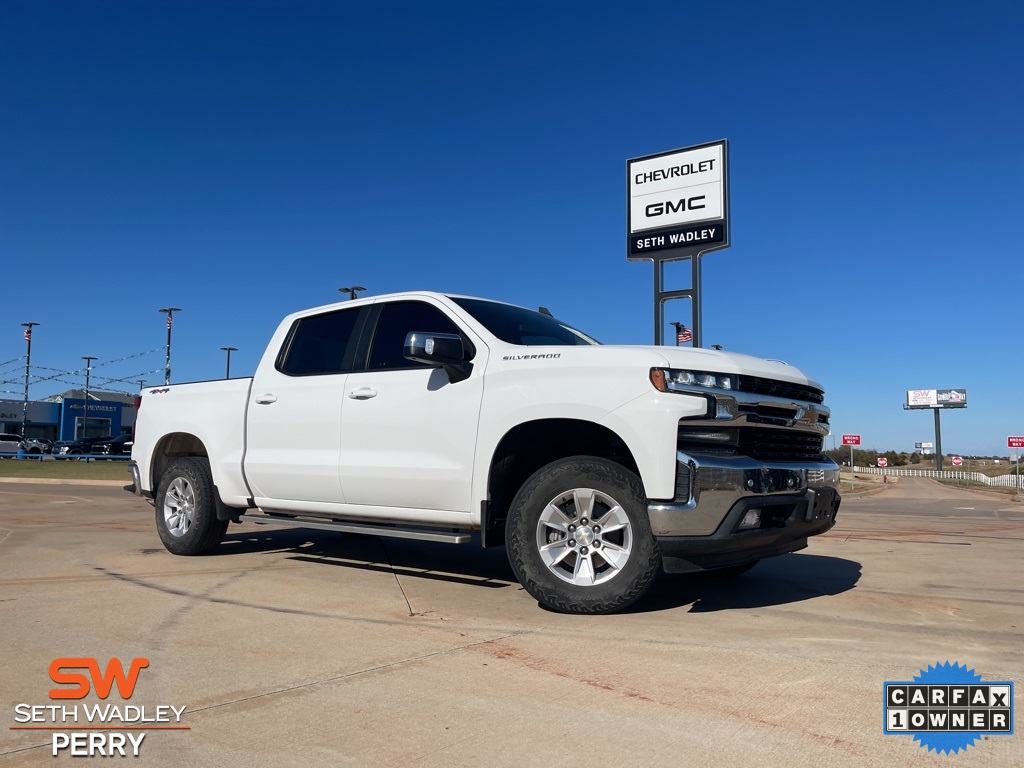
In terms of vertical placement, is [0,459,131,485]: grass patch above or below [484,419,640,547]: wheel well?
below

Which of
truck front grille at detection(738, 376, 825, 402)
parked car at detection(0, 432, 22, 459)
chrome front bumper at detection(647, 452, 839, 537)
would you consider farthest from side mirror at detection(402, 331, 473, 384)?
parked car at detection(0, 432, 22, 459)

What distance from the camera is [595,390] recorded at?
187 inches

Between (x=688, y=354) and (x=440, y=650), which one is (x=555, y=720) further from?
(x=688, y=354)

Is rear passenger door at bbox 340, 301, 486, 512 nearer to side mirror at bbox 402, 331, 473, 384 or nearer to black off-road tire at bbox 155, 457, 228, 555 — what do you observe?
side mirror at bbox 402, 331, 473, 384

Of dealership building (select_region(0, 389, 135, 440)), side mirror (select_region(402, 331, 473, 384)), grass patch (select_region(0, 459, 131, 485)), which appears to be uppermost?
dealership building (select_region(0, 389, 135, 440))

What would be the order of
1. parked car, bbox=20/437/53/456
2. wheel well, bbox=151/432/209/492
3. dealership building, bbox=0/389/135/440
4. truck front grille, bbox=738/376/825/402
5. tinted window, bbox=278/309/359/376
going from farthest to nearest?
dealership building, bbox=0/389/135/440
parked car, bbox=20/437/53/456
wheel well, bbox=151/432/209/492
tinted window, bbox=278/309/359/376
truck front grille, bbox=738/376/825/402

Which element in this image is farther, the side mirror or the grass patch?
the grass patch

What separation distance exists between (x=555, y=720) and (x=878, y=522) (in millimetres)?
11532

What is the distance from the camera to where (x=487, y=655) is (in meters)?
3.83

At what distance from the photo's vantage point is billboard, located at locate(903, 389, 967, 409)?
395 ft

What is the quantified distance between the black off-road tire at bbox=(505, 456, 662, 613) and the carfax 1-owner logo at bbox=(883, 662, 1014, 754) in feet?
5.00

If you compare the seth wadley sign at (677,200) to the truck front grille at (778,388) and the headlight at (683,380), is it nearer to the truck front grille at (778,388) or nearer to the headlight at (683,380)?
the truck front grille at (778,388)

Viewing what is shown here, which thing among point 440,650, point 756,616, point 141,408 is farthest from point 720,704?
point 141,408

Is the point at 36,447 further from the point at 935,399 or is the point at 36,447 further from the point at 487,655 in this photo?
the point at 935,399
